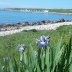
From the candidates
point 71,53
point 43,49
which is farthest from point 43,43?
point 71,53

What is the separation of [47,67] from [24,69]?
0.99ft

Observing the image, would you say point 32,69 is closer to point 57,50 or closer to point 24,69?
point 24,69

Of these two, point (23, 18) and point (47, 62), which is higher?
point (47, 62)

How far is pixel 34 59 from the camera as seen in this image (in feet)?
16.2

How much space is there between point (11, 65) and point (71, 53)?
2.82ft

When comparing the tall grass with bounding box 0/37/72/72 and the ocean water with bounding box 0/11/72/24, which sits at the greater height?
the tall grass with bounding box 0/37/72/72

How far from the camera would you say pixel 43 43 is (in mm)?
5137

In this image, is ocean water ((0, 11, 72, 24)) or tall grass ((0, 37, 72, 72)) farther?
ocean water ((0, 11, 72, 24))

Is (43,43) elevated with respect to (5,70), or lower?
elevated

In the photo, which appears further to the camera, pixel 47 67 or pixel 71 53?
Answer: pixel 71 53

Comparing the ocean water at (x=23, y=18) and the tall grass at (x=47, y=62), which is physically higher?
the tall grass at (x=47, y=62)

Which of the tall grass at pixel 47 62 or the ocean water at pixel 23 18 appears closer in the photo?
the tall grass at pixel 47 62

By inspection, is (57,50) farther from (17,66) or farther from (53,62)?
(17,66)

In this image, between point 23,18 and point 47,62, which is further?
point 23,18
